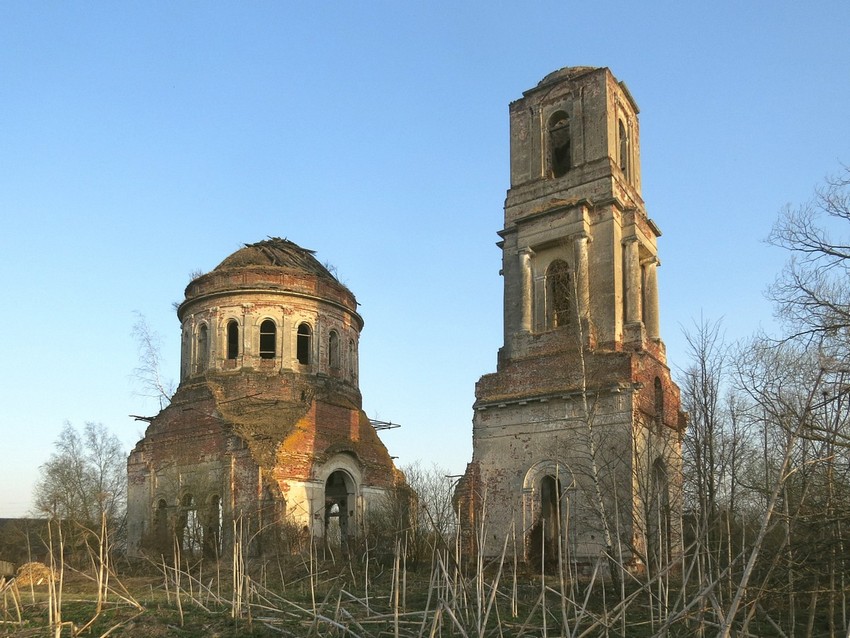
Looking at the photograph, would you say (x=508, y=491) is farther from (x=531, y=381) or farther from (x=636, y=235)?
(x=636, y=235)

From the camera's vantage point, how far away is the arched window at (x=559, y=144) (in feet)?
67.1

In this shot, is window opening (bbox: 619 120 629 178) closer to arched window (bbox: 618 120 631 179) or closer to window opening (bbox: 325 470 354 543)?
arched window (bbox: 618 120 631 179)

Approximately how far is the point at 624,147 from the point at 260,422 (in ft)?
40.1

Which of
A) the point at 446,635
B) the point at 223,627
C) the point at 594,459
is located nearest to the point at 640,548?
the point at 594,459

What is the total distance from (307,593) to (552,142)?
39.8ft

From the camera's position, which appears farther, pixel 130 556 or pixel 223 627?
pixel 130 556

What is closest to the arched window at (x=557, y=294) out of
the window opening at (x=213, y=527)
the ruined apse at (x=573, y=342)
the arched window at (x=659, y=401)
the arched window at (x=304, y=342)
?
the ruined apse at (x=573, y=342)

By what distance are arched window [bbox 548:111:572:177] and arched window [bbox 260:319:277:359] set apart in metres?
10.5

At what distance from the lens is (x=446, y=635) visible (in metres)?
9.77

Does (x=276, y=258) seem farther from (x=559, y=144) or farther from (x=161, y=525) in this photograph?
(x=559, y=144)

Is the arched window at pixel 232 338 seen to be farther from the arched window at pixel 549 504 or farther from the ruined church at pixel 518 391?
the arched window at pixel 549 504

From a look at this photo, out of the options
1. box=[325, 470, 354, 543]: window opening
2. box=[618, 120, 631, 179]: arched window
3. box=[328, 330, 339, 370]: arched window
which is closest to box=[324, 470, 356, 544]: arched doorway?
box=[325, 470, 354, 543]: window opening

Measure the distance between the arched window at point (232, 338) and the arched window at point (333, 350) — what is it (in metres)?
2.97

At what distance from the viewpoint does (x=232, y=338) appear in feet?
86.9
